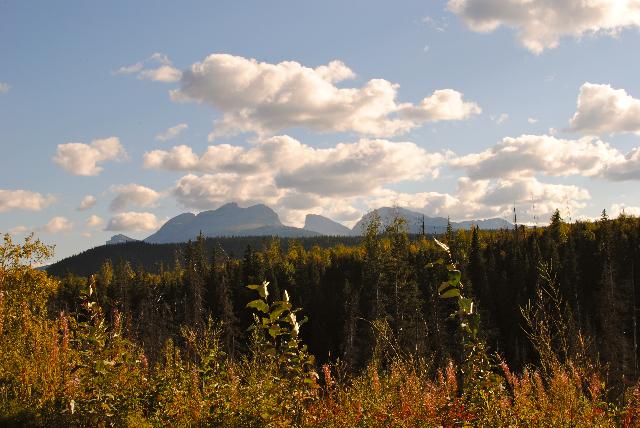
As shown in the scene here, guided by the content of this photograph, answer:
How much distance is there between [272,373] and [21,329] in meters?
5.96

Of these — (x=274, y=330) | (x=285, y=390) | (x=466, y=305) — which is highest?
(x=466, y=305)

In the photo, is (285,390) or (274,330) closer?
(274,330)

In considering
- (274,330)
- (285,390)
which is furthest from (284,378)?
(274,330)

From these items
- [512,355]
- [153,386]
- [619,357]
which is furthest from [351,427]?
[512,355]

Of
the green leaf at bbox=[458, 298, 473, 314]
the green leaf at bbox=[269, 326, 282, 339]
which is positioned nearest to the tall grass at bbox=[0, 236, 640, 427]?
the green leaf at bbox=[269, 326, 282, 339]

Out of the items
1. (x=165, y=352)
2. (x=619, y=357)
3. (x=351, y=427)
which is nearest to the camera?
(x=351, y=427)

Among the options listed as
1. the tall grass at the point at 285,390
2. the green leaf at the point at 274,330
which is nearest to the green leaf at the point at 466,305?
the tall grass at the point at 285,390

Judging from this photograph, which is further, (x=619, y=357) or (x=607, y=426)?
(x=619, y=357)

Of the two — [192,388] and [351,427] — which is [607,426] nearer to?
[351,427]

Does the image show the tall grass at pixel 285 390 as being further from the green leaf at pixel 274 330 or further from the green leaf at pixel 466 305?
the green leaf at pixel 466 305

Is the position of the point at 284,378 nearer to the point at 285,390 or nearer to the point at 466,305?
the point at 285,390

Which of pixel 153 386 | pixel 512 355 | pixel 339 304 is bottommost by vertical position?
pixel 512 355

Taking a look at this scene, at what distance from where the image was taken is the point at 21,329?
1002 centimetres

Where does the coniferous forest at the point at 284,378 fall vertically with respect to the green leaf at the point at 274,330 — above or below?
below
